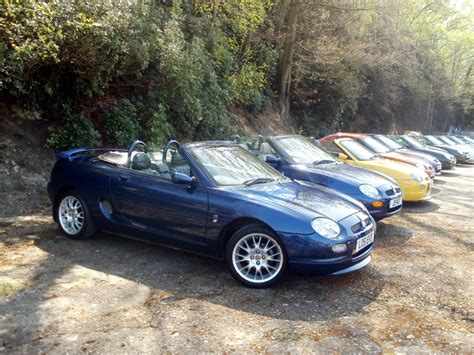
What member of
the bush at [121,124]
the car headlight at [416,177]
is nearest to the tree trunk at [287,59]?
the bush at [121,124]

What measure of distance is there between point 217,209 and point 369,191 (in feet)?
10.2

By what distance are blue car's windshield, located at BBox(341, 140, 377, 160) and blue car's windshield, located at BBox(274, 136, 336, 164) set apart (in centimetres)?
157

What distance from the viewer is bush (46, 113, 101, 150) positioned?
28.1 ft

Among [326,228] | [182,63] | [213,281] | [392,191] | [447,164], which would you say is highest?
[182,63]

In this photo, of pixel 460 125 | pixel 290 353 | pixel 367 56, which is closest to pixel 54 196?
pixel 290 353

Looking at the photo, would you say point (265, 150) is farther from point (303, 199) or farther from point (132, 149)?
point (303, 199)

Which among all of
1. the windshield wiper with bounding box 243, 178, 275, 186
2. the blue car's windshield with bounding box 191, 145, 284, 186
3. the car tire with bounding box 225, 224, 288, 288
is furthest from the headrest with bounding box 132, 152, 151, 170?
the car tire with bounding box 225, 224, 288, 288

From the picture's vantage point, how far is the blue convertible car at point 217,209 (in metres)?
4.28

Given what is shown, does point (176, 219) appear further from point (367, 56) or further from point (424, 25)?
point (424, 25)

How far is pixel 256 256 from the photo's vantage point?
173 inches

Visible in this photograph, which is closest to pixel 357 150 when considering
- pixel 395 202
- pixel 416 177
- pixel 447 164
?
pixel 416 177

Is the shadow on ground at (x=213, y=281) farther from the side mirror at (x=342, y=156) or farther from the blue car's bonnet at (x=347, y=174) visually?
the side mirror at (x=342, y=156)

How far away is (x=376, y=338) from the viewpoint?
11.4 ft

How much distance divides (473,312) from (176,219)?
3108 mm
